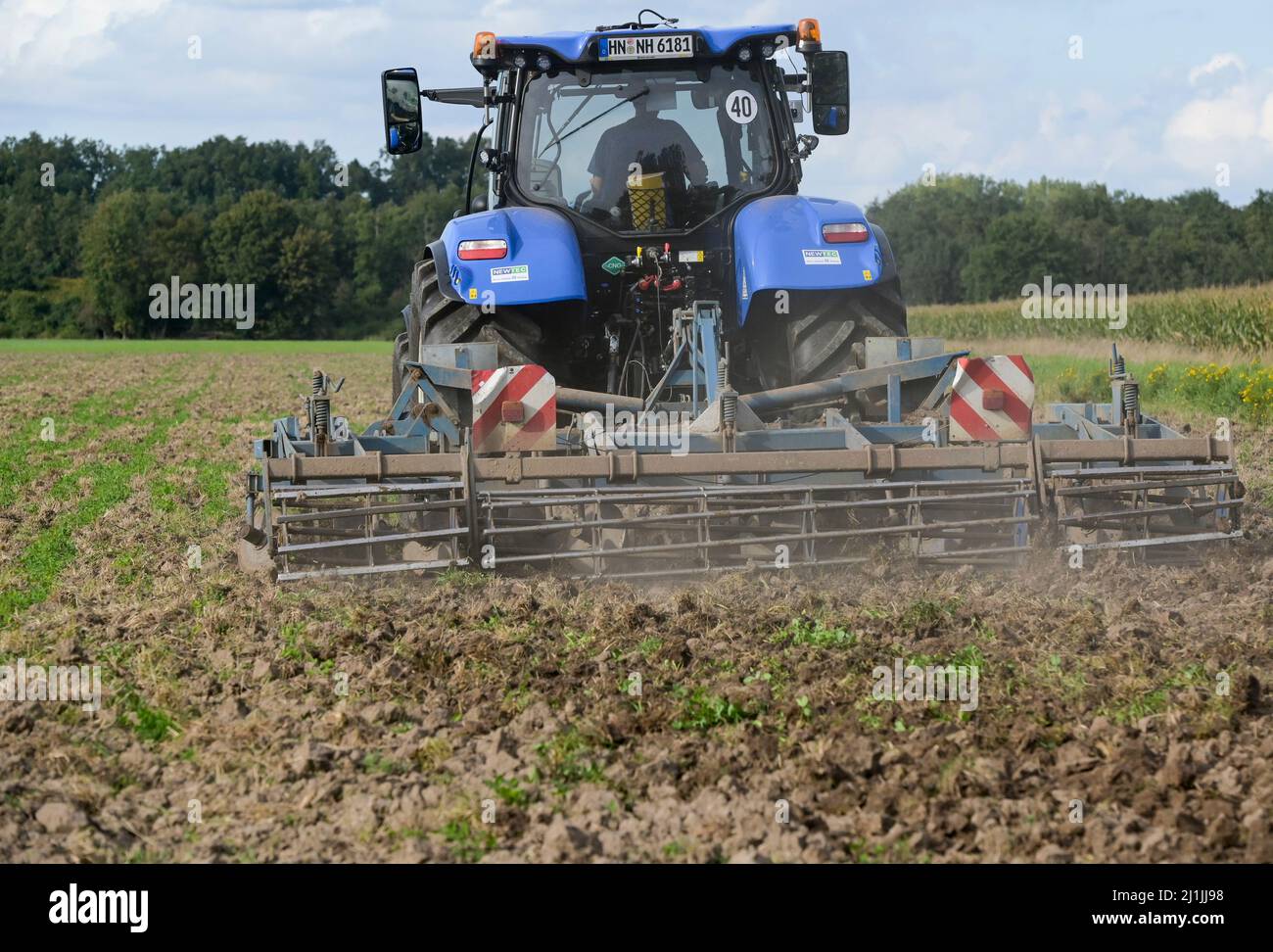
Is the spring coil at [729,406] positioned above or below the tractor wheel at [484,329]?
below

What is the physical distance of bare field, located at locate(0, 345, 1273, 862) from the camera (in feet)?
10.3

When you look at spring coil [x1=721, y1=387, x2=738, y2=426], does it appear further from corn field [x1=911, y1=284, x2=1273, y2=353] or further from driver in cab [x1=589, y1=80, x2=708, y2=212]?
corn field [x1=911, y1=284, x2=1273, y2=353]

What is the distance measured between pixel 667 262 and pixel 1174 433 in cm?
250

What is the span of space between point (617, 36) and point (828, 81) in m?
1.08

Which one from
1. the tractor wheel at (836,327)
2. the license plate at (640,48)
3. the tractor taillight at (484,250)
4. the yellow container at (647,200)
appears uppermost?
Result: the license plate at (640,48)

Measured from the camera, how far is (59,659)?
4727 millimetres

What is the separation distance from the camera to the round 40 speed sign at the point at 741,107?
717cm

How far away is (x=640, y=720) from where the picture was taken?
152 inches

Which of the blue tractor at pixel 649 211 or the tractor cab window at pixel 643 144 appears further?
the tractor cab window at pixel 643 144

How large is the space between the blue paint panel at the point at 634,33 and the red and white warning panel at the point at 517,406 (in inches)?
73.0

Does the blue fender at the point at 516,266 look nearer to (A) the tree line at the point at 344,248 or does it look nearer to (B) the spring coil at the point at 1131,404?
(B) the spring coil at the point at 1131,404

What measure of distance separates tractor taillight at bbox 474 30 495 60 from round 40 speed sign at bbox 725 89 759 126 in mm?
1204

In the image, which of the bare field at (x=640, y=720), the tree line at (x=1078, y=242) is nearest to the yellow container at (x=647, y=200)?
the bare field at (x=640, y=720)
